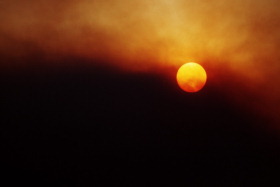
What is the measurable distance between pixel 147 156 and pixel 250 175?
10.3 metres

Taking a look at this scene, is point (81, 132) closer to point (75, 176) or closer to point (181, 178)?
point (75, 176)

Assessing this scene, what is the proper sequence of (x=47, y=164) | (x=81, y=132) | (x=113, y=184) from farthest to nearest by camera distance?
(x=113, y=184) < (x=47, y=164) < (x=81, y=132)

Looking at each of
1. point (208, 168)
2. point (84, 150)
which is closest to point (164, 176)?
point (208, 168)

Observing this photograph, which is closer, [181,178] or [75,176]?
[75,176]

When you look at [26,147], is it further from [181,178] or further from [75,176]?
[181,178]

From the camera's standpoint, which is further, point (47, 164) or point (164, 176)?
point (164, 176)

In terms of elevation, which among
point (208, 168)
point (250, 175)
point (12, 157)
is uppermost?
point (12, 157)

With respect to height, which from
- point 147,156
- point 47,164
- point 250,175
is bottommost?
point 250,175

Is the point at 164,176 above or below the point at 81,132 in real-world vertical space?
below

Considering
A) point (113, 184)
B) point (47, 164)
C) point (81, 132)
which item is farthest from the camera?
point (113, 184)

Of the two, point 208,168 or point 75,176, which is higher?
point 75,176

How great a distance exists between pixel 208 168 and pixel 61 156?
14.0 meters

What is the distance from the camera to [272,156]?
79.7ft

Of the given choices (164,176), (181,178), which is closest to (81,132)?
(164,176)
